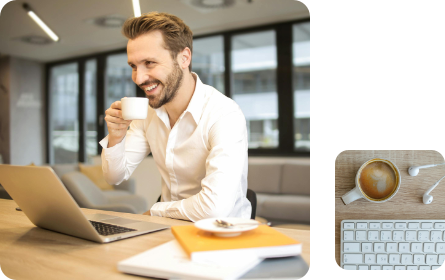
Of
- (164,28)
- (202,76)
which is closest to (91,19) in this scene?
(164,28)

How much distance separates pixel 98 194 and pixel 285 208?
1978 millimetres

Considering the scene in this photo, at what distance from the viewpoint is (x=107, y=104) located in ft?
17.2

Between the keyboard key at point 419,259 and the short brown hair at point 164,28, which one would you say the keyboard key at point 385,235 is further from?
the short brown hair at point 164,28

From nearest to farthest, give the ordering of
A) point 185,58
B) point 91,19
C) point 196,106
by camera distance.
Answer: point 196,106 < point 185,58 < point 91,19

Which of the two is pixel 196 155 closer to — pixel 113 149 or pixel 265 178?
pixel 113 149

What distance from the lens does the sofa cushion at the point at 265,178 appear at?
3645 millimetres

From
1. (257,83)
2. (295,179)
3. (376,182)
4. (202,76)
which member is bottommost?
(295,179)

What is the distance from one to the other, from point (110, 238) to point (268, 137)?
368 centimetres

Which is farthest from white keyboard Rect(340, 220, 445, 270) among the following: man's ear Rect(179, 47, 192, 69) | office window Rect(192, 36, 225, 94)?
office window Rect(192, 36, 225, 94)

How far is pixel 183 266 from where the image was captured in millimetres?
480

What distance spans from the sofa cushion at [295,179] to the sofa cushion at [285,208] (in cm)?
25

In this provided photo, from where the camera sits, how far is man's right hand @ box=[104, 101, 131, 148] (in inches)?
46.4

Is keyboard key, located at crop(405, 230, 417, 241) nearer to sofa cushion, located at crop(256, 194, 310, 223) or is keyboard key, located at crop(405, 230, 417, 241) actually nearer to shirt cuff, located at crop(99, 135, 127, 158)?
shirt cuff, located at crop(99, 135, 127, 158)

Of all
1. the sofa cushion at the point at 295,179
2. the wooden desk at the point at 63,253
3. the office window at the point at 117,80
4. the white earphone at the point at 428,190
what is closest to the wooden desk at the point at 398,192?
the white earphone at the point at 428,190
